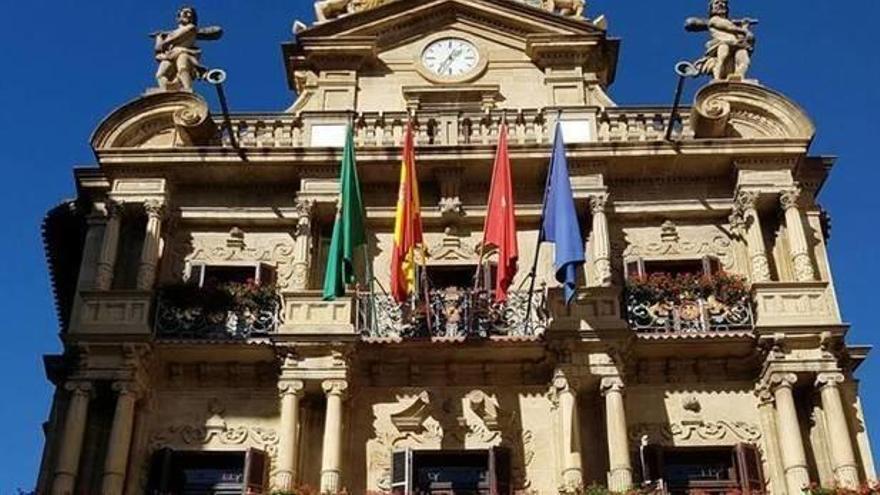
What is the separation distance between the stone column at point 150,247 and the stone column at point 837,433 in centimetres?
1113

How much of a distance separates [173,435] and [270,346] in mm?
2139

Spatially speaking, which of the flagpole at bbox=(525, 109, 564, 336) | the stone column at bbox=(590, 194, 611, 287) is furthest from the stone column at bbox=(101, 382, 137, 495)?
the stone column at bbox=(590, 194, 611, 287)

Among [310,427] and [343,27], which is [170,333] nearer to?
[310,427]

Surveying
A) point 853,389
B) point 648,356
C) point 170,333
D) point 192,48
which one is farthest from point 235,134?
point 853,389

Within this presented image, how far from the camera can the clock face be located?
89.9ft

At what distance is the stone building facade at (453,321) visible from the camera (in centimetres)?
2130

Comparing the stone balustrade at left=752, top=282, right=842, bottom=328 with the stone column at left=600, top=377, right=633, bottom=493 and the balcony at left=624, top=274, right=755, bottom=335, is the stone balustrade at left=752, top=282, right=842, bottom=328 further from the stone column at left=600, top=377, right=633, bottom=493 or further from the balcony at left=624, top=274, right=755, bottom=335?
the stone column at left=600, top=377, right=633, bottom=493

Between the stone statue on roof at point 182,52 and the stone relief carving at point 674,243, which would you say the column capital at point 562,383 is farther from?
the stone statue on roof at point 182,52

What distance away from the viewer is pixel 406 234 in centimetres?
2247

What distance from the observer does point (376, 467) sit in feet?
70.6

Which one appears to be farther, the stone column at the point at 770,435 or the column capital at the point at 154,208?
the column capital at the point at 154,208

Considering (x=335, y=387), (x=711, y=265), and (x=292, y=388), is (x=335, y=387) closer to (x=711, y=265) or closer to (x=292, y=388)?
(x=292, y=388)

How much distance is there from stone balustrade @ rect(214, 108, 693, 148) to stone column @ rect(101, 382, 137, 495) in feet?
18.0

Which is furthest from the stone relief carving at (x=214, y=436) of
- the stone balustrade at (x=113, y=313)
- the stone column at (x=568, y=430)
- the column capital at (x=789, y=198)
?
the column capital at (x=789, y=198)
